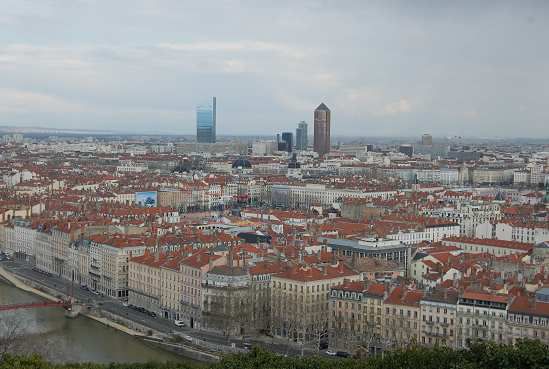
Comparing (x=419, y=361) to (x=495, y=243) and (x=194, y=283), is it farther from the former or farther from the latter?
(x=495, y=243)

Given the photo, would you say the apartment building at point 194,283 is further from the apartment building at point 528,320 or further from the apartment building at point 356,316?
the apartment building at point 528,320

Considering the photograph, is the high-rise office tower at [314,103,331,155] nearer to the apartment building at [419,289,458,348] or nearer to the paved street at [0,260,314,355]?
the paved street at [0,260,314,355]

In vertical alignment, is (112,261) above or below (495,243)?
below

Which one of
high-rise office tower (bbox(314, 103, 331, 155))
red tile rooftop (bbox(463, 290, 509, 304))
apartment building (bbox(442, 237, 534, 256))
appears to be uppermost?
A: high-rise office tower (bbox(314, 103, 331, 155))

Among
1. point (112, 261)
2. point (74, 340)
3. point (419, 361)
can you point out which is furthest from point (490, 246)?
point (419, 361)

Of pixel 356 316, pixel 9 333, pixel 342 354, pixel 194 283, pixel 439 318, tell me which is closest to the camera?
pixel 439 318

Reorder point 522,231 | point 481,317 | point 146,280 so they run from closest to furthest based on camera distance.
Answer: point 481,317 < point 146,280 < point 522,231

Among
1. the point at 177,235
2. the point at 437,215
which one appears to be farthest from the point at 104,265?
the point at 437,215

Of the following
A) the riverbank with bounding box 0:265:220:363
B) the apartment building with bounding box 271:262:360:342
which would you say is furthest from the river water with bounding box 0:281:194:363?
the apartment building with bounding box 271:262:360:342
